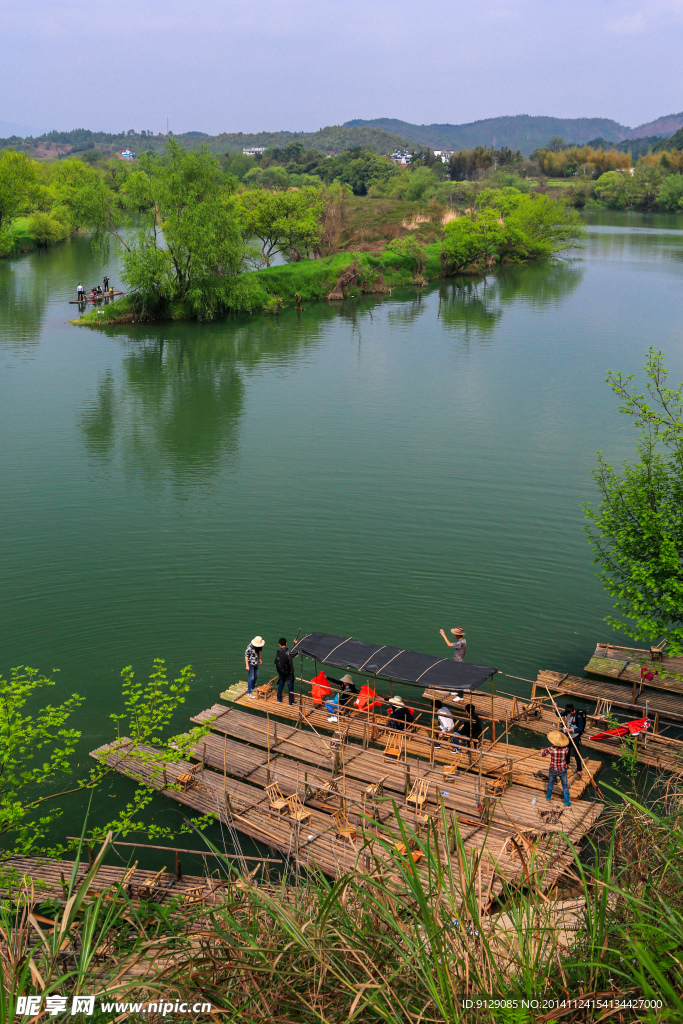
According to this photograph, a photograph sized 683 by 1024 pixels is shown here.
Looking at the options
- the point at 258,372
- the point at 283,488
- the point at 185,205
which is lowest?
the point at 283,488

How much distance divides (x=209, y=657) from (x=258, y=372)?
109 feet

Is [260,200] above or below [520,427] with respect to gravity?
above

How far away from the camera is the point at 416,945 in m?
5.38

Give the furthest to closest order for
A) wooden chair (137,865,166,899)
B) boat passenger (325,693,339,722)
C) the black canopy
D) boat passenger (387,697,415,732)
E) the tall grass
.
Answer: boat passenger (325,693,339,722) → boat passenger (387,697,415,732) → the black canopy → wooden chair (137,865,166,899) → the tall grass

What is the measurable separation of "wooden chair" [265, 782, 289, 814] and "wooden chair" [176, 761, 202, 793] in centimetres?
174

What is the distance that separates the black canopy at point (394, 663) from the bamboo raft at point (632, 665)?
4565mm

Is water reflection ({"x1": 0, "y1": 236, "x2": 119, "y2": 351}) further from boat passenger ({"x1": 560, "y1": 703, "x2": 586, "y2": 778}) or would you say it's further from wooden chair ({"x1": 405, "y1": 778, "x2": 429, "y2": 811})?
boat passenger ({"x1": 560, "y1": 703, "x2": 586, "y2": 778})

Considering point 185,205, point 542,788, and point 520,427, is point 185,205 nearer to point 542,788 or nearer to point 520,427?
point 520,427

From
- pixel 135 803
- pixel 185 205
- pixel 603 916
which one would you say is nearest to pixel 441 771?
pixel 135 803

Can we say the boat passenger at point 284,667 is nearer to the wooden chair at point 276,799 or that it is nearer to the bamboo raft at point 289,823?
the bamboo raft at point 289,823

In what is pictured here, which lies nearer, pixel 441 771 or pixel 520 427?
pixel 441 771

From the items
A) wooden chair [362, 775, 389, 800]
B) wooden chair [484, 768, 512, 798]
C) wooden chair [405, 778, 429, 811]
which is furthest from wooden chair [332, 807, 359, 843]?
wooden chair [484, 768, 512, 798]

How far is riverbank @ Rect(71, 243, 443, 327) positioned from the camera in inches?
2616

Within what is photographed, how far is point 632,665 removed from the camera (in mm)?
20312
